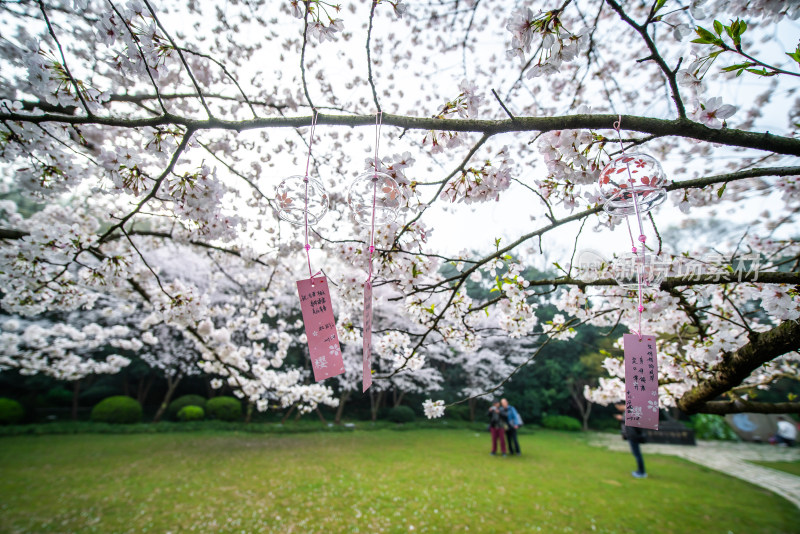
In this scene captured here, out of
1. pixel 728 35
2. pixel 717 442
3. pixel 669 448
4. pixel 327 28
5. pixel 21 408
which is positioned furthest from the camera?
pixel 717 442

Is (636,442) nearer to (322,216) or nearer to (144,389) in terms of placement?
(322,216)

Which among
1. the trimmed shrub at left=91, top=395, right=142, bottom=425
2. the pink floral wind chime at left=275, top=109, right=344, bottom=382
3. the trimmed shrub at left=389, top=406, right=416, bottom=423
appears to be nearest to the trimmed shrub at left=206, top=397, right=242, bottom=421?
the trimmed shrub at left=91, top=395, right=142, bottom=425

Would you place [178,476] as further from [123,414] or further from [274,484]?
[123,414]

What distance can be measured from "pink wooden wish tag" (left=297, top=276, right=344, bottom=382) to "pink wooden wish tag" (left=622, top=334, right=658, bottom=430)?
1036 mm

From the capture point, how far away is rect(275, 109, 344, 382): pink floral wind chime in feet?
4.17

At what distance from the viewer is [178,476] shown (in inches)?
199

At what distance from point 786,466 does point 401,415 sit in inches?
338

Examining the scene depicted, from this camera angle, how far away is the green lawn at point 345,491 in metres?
3.72

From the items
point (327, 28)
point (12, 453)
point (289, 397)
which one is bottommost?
point (12, 453)

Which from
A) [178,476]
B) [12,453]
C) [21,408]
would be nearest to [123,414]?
[21,408]

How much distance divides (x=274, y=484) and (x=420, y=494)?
2.04 meters

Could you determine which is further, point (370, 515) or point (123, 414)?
point (123, 414)

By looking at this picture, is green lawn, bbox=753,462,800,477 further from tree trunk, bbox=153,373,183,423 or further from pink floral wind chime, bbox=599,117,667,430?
tree trunk, bbox=153,373,183,423

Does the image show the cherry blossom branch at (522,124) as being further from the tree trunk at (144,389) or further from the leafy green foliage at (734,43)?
the tree trunk at (144,389)
